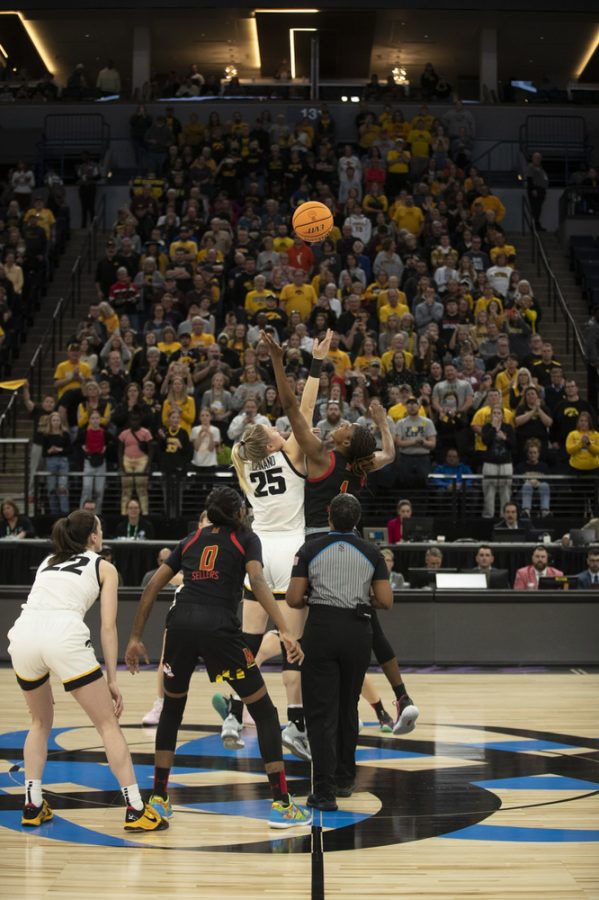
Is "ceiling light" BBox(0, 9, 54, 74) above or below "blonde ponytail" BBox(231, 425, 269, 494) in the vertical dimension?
above

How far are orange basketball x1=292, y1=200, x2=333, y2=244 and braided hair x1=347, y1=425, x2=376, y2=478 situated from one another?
3.18 metres

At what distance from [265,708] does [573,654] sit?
7.29 meters

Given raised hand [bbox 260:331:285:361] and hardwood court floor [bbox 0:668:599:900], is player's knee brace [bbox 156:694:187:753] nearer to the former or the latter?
hardwood court floor [bbox 0:668:599:900]

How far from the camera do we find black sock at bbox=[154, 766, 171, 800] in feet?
22.9

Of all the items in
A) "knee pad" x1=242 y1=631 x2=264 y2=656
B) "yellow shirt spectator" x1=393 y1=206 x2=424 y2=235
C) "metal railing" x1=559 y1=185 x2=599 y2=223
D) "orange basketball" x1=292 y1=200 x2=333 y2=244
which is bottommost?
"knee pad" x1=242 y1=631 x2=264 y2=656

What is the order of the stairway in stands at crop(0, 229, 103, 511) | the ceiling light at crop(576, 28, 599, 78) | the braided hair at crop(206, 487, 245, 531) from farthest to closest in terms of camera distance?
the ceiling light at crop(576, 28, 599, 78) → the stairway in stands at crop(0, 229, 103, 511) → the braided hair at crop(206, 487, 245, 531)

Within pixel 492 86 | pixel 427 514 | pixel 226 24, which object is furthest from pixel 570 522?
pixel 226 24

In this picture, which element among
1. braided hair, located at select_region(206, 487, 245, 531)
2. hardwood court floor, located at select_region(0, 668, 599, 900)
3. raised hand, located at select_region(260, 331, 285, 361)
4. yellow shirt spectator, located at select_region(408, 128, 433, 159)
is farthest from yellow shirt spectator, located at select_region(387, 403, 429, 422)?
braided hair, located at select_region(206, 487, 245, 531)

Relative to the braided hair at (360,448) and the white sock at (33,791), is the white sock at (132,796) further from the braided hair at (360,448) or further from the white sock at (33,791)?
the braided hair at (360,448)

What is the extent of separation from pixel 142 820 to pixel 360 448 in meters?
2.56

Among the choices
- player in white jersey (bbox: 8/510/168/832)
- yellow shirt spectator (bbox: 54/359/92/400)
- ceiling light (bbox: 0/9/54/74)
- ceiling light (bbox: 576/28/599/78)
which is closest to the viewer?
player in white jersey (bbox: 8/510/168/832)

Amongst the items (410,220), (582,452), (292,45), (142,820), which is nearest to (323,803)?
(142,820)

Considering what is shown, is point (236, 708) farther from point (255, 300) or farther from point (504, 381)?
point (255, 300)

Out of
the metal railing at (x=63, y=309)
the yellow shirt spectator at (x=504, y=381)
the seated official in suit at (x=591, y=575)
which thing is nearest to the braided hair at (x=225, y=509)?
the seated official in suit at (x=591, y=575)
